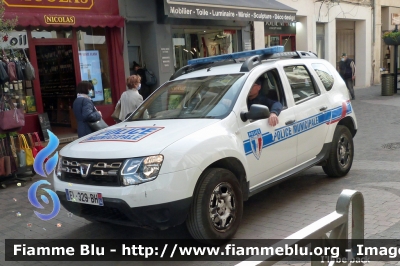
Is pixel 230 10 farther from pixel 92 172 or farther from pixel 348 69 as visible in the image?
pixel 92 172

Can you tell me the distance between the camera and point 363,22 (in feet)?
72.2

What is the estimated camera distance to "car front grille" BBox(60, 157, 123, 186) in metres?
3.90

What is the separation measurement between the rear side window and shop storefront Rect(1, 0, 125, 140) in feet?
19.0

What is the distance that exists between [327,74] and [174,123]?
3.01 metres

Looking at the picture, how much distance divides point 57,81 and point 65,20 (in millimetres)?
1571

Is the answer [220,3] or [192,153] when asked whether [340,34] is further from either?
[192,153]

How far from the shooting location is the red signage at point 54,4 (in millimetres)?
8886

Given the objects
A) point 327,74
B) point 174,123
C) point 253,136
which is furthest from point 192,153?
point 327,74

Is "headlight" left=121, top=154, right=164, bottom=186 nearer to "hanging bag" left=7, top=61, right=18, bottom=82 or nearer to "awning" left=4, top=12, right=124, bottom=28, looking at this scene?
"hanging bag" left=7, top=61, right=18, bottom=82

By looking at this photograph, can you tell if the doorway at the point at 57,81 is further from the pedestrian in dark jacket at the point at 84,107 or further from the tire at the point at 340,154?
the tire at the point at 340,154

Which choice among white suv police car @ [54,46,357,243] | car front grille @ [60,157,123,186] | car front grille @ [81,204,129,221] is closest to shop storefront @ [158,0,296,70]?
white suv police car @ [54,46,357,243]

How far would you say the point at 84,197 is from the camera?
13.3 ft

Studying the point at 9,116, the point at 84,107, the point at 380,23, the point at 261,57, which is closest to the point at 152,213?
the point at 261,57

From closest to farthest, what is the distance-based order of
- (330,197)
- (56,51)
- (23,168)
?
(330,197), (23,168), (56,51)
